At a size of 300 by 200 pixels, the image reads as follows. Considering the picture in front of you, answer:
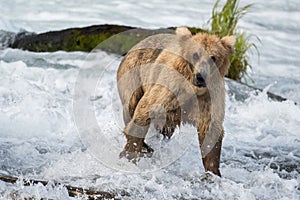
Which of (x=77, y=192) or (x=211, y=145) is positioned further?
(x=211, y=145)

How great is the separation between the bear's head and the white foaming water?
2.63 feet

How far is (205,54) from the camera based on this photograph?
14.6ft

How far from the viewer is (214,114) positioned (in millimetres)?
4598

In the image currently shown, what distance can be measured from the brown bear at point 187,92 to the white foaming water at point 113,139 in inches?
10.3

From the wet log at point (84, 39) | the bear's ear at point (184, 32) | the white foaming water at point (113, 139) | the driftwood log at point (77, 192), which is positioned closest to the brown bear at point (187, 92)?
the bear's ear at point (184, 32)

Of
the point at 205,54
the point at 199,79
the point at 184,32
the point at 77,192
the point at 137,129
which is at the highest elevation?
the point at 184,32

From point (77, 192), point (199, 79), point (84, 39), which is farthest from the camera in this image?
point (84, 39)

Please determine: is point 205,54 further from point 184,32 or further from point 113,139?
point 113,139

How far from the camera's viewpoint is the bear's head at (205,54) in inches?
173

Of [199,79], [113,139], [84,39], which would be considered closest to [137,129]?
[199,79]

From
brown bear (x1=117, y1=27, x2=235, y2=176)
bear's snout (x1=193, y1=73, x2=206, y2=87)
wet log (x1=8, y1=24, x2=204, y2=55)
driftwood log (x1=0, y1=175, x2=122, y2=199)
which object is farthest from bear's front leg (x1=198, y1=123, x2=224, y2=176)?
wet log (x1=8, y1=24, x2=204, y2=55)

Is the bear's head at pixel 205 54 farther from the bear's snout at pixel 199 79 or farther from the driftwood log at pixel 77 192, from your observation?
the driftwood log at pixel 77 192

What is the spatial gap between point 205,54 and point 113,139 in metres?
1.63

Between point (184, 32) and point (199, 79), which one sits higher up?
point (184, 32)
